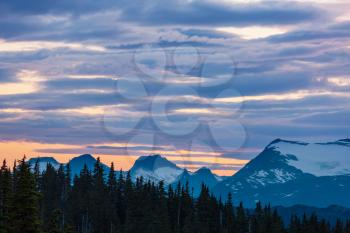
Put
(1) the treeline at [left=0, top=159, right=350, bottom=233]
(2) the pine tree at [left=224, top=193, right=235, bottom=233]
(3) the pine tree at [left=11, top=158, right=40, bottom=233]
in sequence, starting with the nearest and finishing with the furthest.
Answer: (3) the pine tree at [left=11, top=158, right=40, bottom=233] < (1) the treeline at [left=0, top=159, right=350, bottom=233] < (2) the pine tree at [left=224, top=193, right=235, bottom=233]

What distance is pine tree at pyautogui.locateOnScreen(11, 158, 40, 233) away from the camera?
153ft

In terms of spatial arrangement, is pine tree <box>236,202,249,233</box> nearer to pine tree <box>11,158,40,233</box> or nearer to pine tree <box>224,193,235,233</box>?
pine tree <box>224,193,235,233</box>

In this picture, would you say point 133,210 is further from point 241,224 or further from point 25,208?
point 25,208

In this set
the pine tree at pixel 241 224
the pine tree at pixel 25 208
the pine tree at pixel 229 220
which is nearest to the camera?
the pine tree at pixel 25 208

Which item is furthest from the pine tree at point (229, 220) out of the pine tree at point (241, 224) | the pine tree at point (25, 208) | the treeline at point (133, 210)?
the pine tree at point (25, 208)

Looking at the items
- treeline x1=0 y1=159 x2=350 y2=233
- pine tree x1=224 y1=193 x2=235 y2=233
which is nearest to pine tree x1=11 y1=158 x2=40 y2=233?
treeline x1=0 y1=159 x2=350 y2=233

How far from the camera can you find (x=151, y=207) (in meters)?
154

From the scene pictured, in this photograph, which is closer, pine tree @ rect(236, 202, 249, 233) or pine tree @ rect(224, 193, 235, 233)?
pine tree @ rect(224, 193, 235, 233)

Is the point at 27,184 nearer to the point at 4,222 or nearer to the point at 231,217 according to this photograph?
the point at 4,222

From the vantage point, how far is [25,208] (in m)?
47.2

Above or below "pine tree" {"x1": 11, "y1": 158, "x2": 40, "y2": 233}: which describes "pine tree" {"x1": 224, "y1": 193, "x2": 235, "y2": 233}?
above

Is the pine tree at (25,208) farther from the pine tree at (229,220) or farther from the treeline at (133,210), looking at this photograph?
the pine tree at (229,220)

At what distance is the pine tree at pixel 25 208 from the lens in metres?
46.6

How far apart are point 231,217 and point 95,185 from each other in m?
32.4
